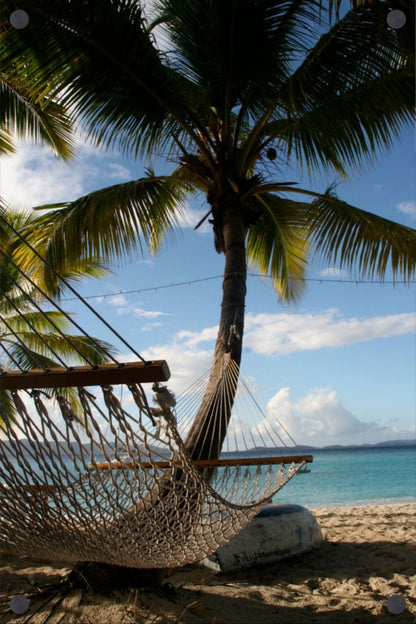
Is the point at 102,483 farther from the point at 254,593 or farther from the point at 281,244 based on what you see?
the point at 281,244

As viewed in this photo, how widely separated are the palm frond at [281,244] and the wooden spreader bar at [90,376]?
9.50ft

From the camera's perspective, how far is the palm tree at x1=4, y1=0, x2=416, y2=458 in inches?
114

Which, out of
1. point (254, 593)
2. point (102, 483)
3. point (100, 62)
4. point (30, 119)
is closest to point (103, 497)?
point (102, 483)

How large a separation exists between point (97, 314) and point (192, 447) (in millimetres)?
1257

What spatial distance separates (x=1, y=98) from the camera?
363cm

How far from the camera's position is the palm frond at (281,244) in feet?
14.2

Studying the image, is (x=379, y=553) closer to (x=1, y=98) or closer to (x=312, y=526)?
(x=312, y=526)

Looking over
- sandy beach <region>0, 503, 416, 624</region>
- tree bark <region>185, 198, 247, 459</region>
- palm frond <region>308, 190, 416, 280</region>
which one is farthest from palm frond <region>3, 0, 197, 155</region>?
sandy beach <region>0, 503, 416, 624</region>

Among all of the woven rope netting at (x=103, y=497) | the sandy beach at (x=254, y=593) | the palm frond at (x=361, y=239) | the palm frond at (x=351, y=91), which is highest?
the palm frond at (x=351, y=91)

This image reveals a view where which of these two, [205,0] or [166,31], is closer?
[205,0]

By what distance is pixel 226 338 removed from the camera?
2984mm

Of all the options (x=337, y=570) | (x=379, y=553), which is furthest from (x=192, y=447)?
(x=379, y=553)

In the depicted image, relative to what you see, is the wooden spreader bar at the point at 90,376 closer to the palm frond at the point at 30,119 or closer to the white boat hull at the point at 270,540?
the white boat hull at the point at 270,540

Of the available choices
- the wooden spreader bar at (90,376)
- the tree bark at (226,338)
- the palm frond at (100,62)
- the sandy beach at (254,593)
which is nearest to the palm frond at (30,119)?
the palm frond at (100,62)
